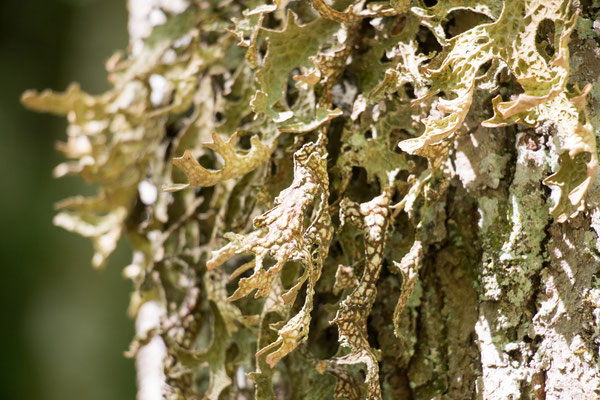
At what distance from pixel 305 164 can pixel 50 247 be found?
167 cm

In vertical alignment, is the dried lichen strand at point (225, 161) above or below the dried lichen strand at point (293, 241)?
above

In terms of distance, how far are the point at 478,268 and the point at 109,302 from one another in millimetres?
1581

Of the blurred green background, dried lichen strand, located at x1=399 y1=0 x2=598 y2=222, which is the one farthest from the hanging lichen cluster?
the blurred green background

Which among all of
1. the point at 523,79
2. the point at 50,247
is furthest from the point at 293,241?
the point at 50,247

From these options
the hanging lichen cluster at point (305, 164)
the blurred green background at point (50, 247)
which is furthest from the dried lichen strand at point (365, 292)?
the blurred green background at point (50, 247)

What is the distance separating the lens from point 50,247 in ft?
6.19

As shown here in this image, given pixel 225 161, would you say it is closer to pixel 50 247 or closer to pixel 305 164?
pixel 305 164

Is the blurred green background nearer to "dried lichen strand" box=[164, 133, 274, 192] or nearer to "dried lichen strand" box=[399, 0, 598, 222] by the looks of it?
"dried lichen strand" box=[164, 133, 274, 192]

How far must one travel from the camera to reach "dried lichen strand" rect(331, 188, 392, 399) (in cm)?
46

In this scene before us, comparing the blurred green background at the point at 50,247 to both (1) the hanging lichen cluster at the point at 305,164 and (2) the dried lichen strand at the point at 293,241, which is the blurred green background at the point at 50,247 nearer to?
(1) the hanging lichen cluster at the point at 305,164

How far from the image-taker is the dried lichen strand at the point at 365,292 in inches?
18.1

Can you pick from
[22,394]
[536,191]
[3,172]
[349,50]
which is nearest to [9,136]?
[3,172]

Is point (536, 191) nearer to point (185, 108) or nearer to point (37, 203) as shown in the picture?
point (185, 108)

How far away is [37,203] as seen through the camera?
1917 mm
